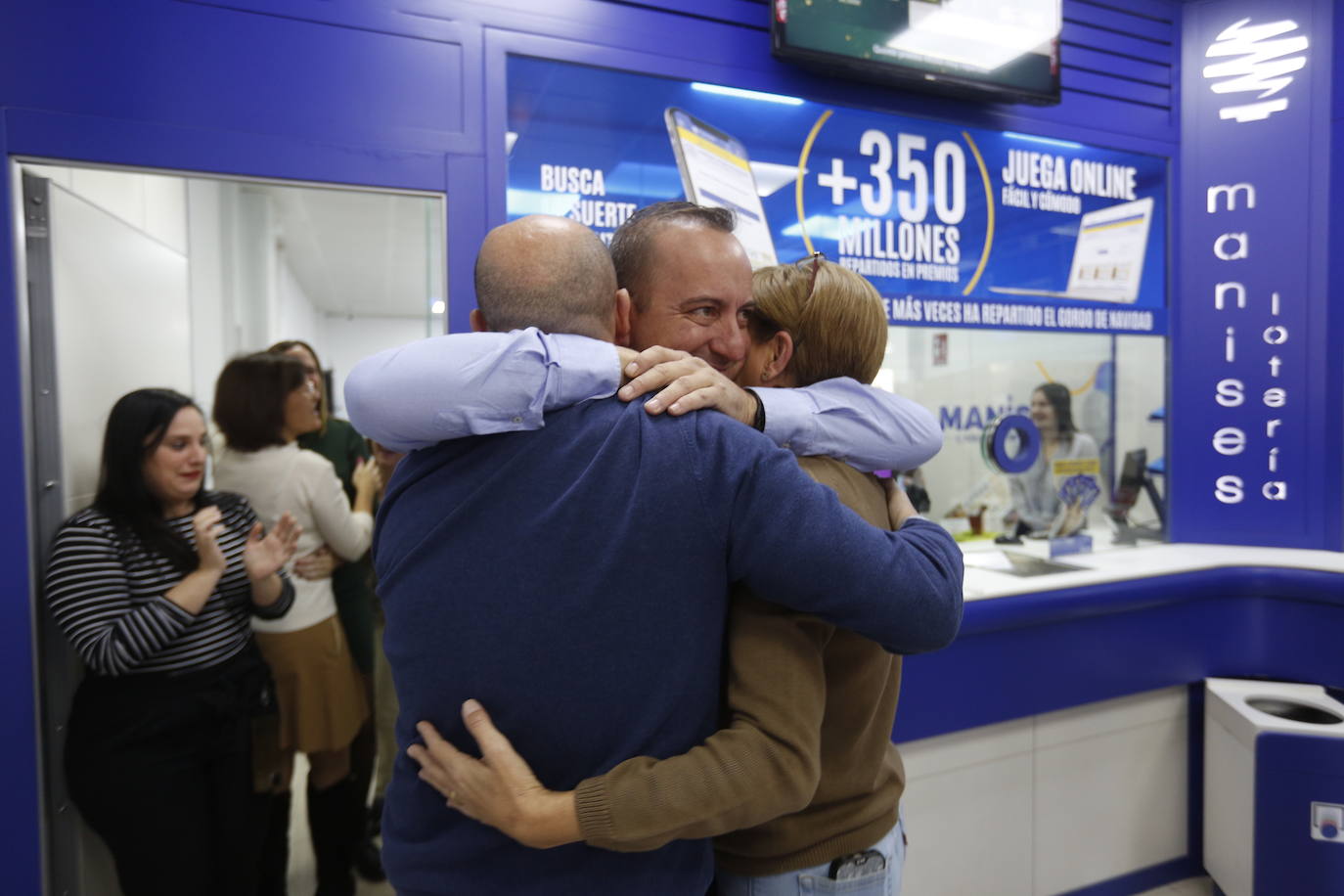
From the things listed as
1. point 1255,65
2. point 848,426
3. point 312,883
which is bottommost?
point 312,883

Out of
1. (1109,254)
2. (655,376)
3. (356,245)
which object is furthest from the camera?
(356,245)

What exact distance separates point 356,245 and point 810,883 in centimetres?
824

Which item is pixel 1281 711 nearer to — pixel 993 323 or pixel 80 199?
pixel 993 323

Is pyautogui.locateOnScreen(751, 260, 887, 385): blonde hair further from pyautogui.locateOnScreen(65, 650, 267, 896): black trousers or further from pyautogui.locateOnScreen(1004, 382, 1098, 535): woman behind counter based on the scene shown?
pyautogui.locateOnScreen(1004, 382, 1098, 535): woman behind counter

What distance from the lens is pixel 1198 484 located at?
10.5 feet

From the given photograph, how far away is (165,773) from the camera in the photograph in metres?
1.92

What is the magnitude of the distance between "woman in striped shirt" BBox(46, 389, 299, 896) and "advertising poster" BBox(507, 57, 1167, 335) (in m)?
1.15

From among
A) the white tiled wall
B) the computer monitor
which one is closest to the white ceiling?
the white tiled wall

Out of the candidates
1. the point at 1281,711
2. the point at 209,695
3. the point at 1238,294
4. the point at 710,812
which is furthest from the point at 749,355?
the point at 1238,294

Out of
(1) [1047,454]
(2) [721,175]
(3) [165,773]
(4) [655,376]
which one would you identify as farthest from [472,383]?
(1) [1047,454]

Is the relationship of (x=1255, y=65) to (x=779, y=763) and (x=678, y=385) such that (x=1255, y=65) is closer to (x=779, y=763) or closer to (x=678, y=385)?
(x=678, y=385)

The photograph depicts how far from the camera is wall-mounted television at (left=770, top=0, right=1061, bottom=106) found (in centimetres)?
251

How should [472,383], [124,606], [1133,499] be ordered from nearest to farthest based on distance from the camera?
[472,383], [124,606], [1133,499]

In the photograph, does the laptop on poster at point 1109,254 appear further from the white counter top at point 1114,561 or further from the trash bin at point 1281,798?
the trash bin at point 1281,798
